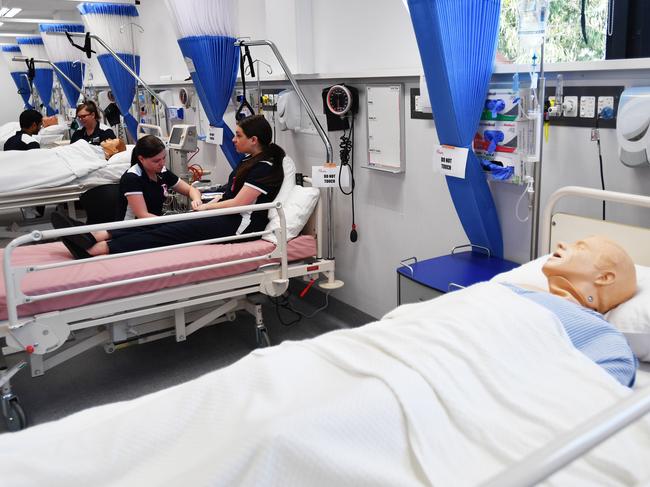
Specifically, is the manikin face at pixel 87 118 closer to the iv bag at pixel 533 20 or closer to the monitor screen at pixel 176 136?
the monitor screen at pixel 176 136

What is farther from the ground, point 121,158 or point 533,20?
point 533,20

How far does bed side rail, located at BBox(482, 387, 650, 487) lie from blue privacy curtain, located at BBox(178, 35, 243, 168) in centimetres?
374

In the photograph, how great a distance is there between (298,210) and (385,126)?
2.36 feet

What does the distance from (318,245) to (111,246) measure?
1.17 m

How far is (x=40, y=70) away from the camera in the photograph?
1103 cm

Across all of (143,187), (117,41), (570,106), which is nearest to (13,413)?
(143,187)

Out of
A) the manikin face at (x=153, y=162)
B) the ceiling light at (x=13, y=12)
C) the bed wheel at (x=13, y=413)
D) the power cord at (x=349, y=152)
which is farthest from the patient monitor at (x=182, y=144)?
the ceiling light at (x=13, y=12)

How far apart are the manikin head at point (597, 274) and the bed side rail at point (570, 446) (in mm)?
1087

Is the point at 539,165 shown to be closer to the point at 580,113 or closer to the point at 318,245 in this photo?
the point at 580,113

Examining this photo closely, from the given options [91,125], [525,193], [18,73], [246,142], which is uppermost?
[18,73]

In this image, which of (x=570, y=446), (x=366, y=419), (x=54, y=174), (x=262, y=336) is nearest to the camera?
(x=570, y=446)

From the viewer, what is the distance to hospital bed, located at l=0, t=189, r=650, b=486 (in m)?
1.22

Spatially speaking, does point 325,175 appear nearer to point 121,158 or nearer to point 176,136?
point 176,136

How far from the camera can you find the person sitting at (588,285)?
1.81 metres
